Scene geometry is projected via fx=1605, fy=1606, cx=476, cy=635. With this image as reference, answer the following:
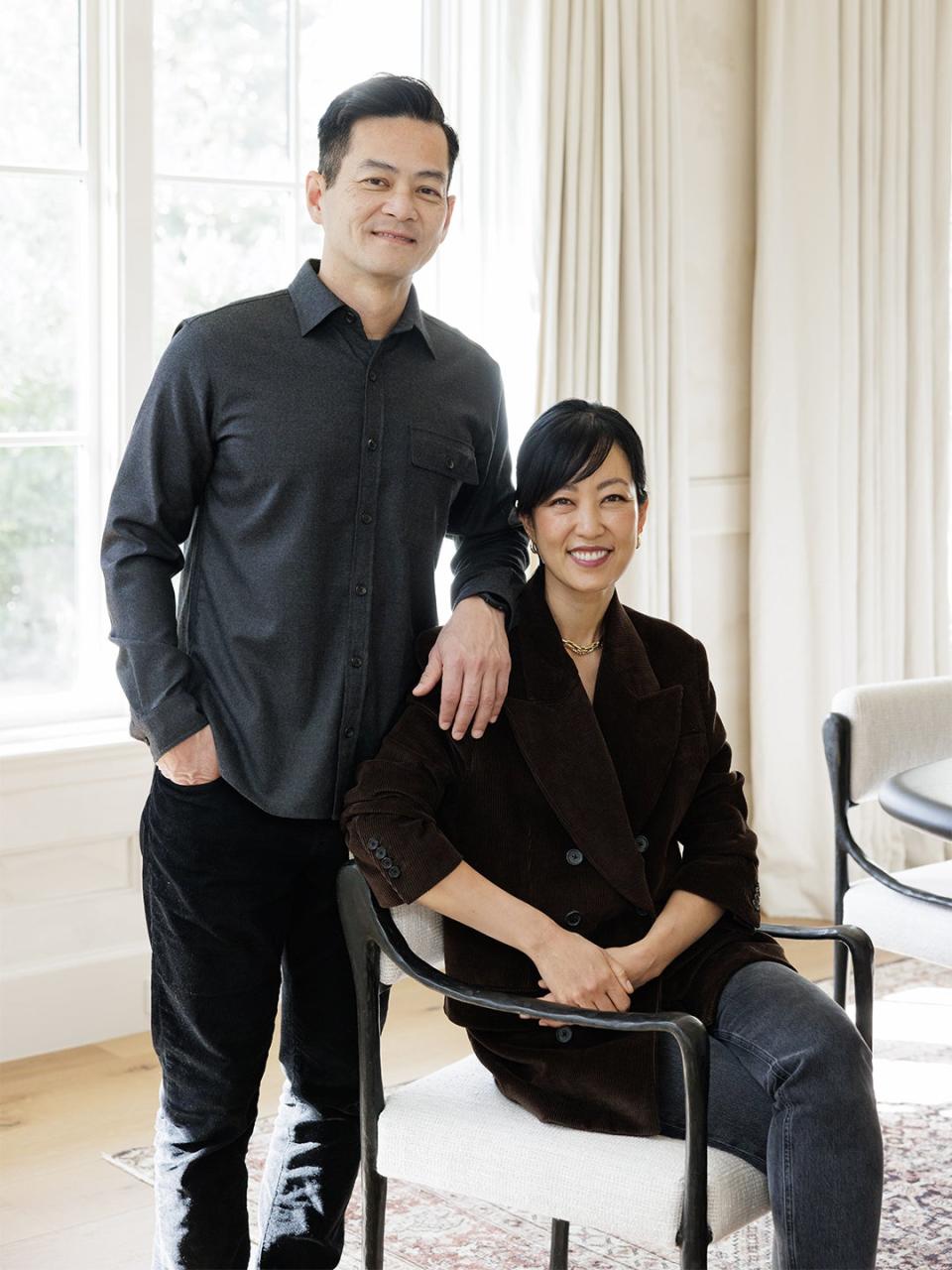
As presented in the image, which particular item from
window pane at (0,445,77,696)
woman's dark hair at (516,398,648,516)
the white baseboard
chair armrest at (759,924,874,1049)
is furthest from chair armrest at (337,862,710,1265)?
window pane at (0,445,77,696)

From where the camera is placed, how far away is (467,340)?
208 centimetres

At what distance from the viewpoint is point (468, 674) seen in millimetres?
1870

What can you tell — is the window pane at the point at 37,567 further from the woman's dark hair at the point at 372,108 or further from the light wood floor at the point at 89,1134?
the woman's dark hair at the point at 372,108

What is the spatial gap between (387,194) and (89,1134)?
1804 mm

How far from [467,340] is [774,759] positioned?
8.09 feet

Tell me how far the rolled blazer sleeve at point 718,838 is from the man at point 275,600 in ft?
0.97

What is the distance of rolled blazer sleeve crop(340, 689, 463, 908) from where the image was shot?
5.90ft

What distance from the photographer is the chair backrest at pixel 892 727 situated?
9.02 ft

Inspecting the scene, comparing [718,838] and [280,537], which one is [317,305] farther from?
[718,838]

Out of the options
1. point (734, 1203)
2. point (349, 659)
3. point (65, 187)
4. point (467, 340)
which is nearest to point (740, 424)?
point (65, 187)

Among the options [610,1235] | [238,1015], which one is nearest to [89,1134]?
[610,1235]

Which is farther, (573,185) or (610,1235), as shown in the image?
(573,185)

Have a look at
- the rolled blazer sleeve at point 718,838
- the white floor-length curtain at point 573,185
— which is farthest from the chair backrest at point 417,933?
the white floor-length curtain at point 573,185

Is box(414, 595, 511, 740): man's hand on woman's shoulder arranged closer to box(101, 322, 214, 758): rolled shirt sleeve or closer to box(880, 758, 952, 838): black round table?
box(101, 322, 214, 758): rolled shirt sleeve
